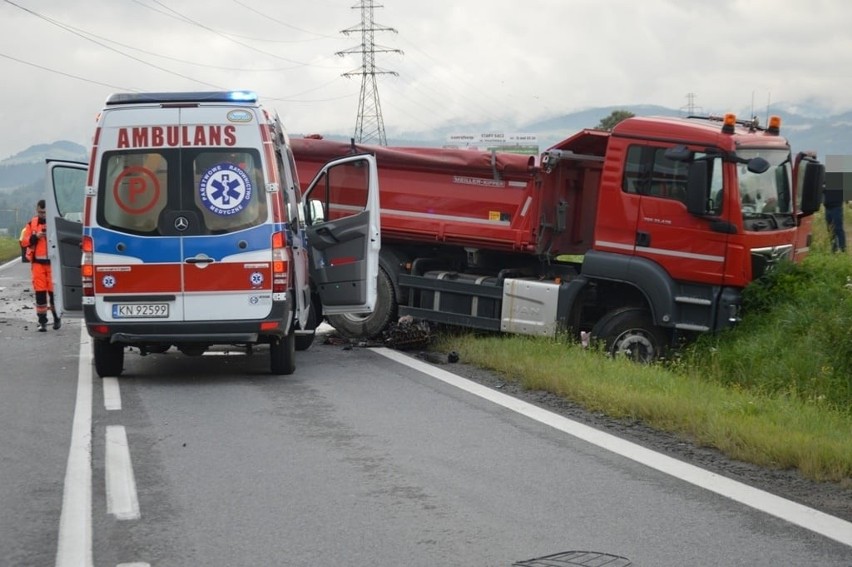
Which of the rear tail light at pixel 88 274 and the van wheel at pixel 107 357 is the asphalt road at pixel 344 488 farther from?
the rear tail light at pixel 88 274

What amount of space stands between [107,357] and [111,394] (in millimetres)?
1151

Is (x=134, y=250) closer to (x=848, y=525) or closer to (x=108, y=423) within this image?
(x=108, y=423)

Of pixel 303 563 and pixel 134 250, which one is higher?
pixel 134 250

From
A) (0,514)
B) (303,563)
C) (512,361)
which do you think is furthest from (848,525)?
(512,361)

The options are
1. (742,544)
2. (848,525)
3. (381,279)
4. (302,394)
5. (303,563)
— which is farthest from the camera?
(381,279)

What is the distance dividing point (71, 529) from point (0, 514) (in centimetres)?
56

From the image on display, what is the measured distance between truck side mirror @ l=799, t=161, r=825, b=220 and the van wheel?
7439 millimetres

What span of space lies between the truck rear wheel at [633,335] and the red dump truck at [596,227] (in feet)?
0.05

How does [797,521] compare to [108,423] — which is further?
[108,423]

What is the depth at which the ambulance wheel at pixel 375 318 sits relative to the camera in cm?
1541

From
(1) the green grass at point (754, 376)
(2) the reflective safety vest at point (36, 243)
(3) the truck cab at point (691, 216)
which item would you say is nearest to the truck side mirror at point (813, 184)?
(3) the truck cab at point (691, 216)

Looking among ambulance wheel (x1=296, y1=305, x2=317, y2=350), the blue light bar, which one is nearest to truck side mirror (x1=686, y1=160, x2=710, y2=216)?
the blue light bar

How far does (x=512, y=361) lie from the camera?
40.7 ft

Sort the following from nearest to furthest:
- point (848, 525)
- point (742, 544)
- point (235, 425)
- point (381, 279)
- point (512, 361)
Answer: point (742, 544)
point (848, 525)
point (235, 425)
point (512, 361)
point (381, 279)
